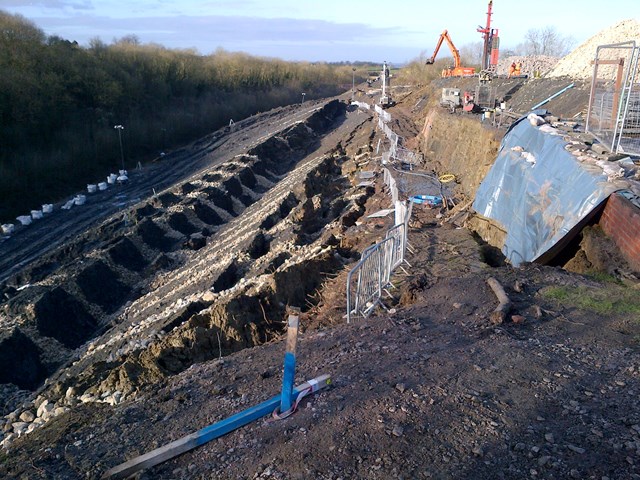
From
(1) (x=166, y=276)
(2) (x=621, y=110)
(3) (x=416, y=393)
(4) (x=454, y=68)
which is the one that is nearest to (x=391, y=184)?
(1) (x=166, y=276)

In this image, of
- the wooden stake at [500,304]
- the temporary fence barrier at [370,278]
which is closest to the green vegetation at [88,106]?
the temporary fence barrier at [370,278]

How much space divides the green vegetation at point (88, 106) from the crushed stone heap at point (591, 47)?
82.4ft

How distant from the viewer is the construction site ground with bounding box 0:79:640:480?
13.4ft

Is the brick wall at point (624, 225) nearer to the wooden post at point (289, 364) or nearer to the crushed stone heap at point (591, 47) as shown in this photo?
the wooden post at point (289, 364)

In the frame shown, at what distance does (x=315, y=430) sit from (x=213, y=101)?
4486cm

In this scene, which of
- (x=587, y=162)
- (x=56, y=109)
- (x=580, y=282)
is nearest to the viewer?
Result: (x=580, y=282)

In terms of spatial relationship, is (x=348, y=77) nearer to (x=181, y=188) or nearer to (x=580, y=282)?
(x=181, y=188)

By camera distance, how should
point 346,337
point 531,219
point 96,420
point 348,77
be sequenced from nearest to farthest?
1. point 96,420
2. point 346,337
3. point 531,219
4. point 348,77

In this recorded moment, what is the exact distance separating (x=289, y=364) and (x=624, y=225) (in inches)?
224

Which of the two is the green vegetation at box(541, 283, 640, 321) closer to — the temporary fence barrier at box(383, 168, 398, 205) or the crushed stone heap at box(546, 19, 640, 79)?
the temporary fence barrier at box(383, 168, 398, 205)

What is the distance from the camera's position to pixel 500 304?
6719 millimetres

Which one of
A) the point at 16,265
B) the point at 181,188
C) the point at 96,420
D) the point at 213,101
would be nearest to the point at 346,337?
the point at 96,420

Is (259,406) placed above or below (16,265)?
above

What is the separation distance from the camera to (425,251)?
9508mm
